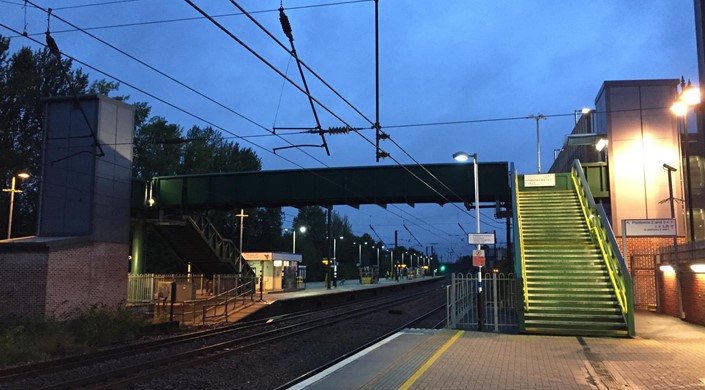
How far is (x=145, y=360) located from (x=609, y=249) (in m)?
15.4

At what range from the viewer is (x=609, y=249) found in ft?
60.8

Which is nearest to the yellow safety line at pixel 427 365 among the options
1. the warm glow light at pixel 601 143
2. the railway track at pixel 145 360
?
the railway track at pixel 145 360

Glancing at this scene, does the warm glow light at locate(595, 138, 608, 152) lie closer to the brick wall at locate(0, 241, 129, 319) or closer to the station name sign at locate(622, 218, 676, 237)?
the station name sign at locate(622, 218, 676, 237)

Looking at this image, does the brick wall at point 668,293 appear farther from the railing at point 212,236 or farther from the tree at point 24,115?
the tree at point 24,115

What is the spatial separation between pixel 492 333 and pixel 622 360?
4.71 meters

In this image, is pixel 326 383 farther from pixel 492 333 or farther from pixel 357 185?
pixel 357 185

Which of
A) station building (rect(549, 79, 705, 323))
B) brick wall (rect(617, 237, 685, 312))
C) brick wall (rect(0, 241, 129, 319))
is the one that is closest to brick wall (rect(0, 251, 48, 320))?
brick wall (rect(0, 241, 129, 319))

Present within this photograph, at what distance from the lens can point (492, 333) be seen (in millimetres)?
15969

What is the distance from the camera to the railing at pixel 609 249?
50.4 ft

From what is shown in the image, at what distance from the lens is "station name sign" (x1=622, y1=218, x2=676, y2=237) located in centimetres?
2050

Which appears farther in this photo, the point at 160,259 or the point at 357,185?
the point at 160,259

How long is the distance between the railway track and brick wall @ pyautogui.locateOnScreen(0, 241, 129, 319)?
586 centimetres

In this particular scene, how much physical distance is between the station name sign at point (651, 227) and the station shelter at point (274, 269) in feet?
88.9

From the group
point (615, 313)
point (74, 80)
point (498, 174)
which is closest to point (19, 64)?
point (74, 80)
